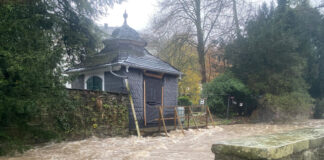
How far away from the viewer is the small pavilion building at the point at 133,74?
385 inches

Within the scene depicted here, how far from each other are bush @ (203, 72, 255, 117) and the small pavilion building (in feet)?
12.2

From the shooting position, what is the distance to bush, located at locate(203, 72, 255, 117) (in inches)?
581

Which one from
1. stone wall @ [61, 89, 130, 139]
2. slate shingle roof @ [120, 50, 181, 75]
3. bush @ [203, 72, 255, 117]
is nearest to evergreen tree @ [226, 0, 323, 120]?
bush @ [203, 72, 255, 117]

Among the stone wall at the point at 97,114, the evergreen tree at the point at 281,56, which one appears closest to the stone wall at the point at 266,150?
the stone wall at the point at 97,114

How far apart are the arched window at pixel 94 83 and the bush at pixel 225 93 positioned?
7.21 metres

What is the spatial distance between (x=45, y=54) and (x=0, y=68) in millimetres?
848

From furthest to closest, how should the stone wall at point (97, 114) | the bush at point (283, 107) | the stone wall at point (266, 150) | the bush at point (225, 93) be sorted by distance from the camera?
the bush at point (225, 93) → the bush at point (283, 107) → the stone wall at point (97, 114) → the stone wall at point (266, 150)

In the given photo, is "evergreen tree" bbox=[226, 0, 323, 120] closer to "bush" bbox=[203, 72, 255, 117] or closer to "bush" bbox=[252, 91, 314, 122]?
"bush" bbox=[252, 91, 314, 122]

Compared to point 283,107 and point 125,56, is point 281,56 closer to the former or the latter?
point 283,107

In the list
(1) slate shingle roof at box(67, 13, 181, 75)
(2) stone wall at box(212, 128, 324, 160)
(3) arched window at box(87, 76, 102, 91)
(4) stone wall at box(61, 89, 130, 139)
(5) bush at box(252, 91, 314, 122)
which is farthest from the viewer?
(5) bush at box(252, 91, 314, 122)

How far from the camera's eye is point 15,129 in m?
6.07

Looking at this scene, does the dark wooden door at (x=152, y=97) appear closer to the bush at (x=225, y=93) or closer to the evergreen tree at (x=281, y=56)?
the bush at (x=225, y=93)

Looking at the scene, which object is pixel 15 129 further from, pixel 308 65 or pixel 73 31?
pixel 308 65

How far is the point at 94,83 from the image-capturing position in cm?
1066
